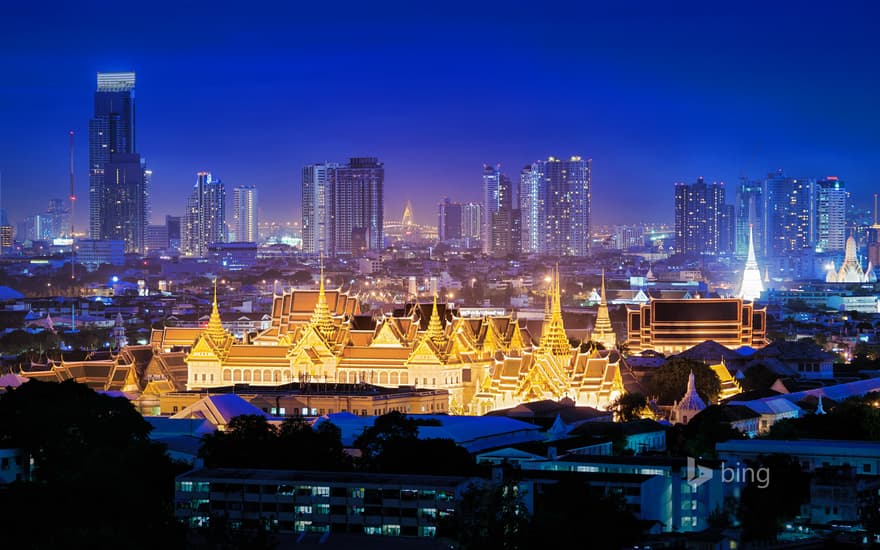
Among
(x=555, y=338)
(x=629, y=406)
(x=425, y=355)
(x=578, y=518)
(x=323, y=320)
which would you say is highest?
(x=323, y=320)

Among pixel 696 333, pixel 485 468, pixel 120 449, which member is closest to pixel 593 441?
pixel 485 468

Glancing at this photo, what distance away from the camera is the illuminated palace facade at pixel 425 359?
69438mm

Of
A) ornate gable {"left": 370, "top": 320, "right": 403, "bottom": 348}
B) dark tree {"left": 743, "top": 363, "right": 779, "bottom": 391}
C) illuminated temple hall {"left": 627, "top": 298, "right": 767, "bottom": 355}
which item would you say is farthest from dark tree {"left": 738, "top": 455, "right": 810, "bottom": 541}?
illuminated temple hall {"left": 627, "top": 298, "right": 767, "bottom": 355}

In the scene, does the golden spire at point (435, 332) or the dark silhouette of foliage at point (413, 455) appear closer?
the dark silhouette of foliage at point (413, 455)

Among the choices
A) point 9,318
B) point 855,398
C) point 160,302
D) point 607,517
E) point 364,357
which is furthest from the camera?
point 160,302

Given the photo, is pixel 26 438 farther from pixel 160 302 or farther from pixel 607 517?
pixel 160 302

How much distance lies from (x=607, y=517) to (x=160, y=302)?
120123 mm

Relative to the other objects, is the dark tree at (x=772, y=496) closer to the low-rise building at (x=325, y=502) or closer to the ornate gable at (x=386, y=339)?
the low-rise building at (x=325, y=502)

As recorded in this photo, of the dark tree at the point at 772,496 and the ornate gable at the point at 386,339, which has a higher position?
the ornate gable at the point at 386,339

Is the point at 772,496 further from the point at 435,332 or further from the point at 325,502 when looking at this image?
the point at 435,332

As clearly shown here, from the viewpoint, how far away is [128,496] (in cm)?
4344

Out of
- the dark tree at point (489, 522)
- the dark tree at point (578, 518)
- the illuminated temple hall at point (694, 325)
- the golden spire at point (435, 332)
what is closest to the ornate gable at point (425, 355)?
the golden spire at point (435, 332)

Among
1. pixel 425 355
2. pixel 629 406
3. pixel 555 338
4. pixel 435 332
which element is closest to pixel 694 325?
pixel 435 332

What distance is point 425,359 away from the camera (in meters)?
72.3
